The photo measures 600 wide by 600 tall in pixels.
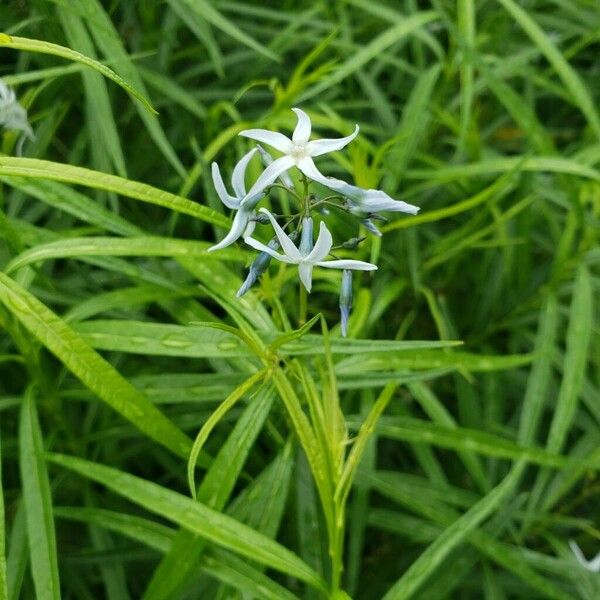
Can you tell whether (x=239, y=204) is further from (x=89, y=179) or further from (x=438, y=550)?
(x=438, y=550)

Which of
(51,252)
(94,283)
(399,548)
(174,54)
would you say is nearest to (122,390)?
(51,252)

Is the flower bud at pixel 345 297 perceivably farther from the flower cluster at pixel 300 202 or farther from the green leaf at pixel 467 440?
the green leaf at pixel 467 440

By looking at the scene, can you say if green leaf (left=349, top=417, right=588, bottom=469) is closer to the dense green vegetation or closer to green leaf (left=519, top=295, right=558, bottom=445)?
the dense green vegetation

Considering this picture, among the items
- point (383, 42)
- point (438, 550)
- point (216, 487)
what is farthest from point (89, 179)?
point (383, 42)

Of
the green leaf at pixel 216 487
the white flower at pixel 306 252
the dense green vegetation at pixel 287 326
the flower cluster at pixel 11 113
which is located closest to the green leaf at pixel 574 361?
the dense green vegetation at pixel 287 326

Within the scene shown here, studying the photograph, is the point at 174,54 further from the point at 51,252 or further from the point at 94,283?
the point at 51,252

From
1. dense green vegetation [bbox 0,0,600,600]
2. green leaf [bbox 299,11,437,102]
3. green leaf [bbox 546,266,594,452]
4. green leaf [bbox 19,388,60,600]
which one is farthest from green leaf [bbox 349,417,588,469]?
green leaf [bbox 299,11,437,102]
